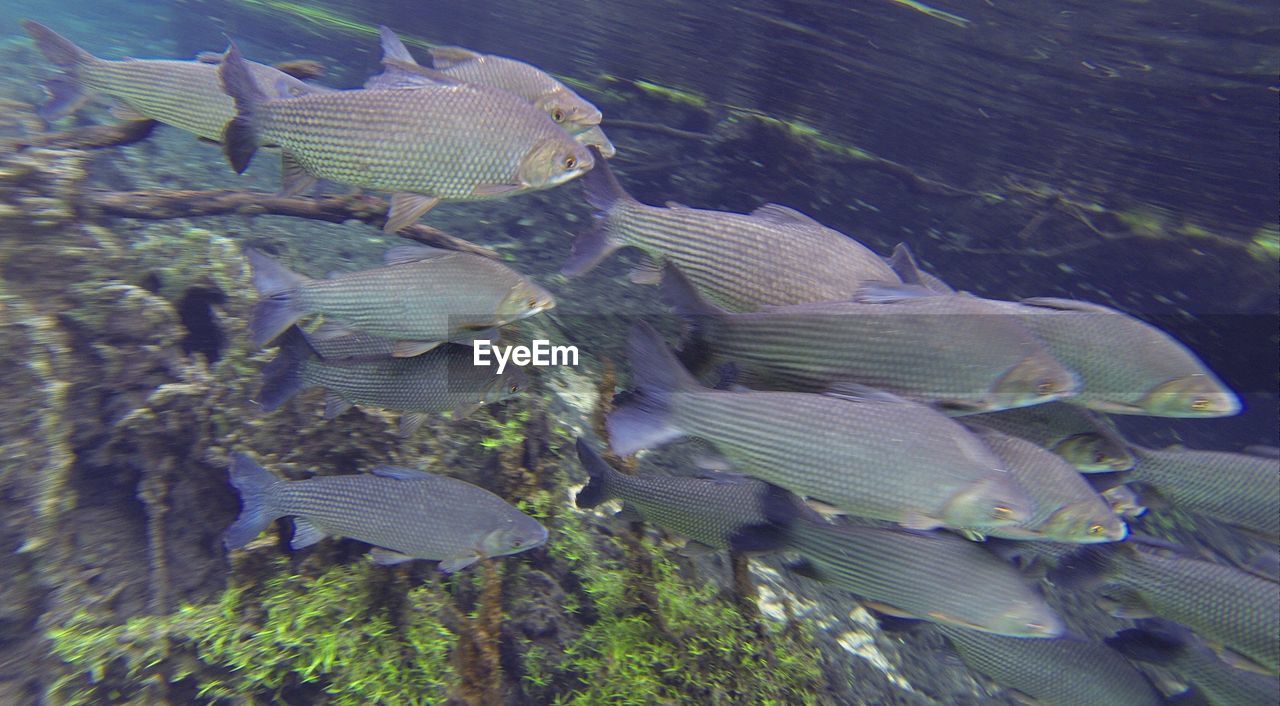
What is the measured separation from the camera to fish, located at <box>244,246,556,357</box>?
3.06 meters

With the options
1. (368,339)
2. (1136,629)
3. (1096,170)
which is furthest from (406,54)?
(1096,170)

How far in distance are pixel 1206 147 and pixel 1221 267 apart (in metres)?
1.67

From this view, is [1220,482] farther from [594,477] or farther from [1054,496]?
[594,477]

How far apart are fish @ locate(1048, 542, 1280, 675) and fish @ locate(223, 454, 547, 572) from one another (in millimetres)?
3063

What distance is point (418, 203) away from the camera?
10.7 ft

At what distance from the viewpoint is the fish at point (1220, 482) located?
12.4 feet

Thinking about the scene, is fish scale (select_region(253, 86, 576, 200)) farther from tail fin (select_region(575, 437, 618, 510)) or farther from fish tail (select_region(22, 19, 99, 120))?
fish tail (select_region(22, 19, 99, 120))

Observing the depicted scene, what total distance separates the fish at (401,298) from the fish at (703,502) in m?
0.89

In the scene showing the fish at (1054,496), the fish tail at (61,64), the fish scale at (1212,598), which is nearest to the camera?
the fish at (1054,496)

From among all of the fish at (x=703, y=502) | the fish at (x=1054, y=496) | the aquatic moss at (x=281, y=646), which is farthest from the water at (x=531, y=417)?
the fish at (x=1054, y=496)

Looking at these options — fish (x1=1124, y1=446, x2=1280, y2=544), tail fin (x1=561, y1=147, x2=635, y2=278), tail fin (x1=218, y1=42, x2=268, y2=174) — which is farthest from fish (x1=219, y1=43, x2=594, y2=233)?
fish (x1=1124, y1=446, x2=1280, y2=544)

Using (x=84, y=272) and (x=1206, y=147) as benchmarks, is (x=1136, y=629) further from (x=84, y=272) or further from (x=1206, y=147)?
(x=1206, y=147)

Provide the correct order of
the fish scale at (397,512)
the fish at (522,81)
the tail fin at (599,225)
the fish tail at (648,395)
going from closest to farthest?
1. the fish tail at (648,395)
2. the fish scale at (397,512)
3. the tail fin at (599,225)
4. the fish at (522,81)

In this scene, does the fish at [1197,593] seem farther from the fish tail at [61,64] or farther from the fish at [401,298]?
the fish tail at [61,64]
